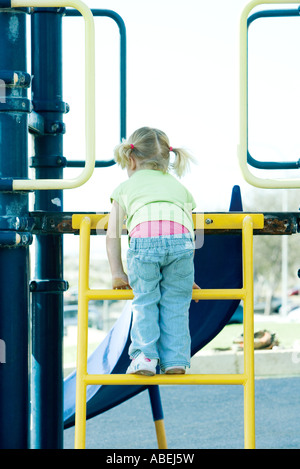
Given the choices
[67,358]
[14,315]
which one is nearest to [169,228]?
[14,315]

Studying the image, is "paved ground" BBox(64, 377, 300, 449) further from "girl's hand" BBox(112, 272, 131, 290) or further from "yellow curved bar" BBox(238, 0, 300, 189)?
"yellow curved bar" BBox(238, 0, 300, 189)

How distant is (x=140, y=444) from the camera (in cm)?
464

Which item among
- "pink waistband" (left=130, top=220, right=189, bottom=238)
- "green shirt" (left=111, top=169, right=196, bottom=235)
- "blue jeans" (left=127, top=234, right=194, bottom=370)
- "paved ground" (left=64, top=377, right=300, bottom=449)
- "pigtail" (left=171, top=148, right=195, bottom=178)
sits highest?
"pigtail" (left=171, top=148, right=195, bottom=178)

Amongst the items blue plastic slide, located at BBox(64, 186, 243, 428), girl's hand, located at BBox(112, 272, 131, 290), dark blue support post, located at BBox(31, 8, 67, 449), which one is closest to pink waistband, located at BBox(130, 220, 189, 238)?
girl's hand, located at BBox(112, 272, 131, 290)

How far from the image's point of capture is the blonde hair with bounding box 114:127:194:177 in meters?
2.47

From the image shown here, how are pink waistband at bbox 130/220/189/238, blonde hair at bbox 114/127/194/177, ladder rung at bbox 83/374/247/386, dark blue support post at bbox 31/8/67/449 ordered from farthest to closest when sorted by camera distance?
dark blue support post at bbox 31/8/67/449
blonde hair at bbox 114/127/194/177
pink waistband at bbox 130/220/189/238
ladder rung at bbox 83/374/247/386

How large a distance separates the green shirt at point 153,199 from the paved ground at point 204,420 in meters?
2.47

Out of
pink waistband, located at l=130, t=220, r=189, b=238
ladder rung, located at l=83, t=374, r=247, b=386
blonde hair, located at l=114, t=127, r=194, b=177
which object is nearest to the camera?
ladder rung, located at l=83, t=374, r=247, b=386

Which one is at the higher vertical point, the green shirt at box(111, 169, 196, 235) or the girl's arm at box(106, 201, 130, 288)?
the green shirt at box(111, 169, 196, 235)

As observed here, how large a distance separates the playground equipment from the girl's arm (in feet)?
0.24

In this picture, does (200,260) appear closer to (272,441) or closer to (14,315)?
(14,315)

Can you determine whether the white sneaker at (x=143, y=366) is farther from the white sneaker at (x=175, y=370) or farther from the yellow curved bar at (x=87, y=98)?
the yellow curved bar at (x=87, y=98)
